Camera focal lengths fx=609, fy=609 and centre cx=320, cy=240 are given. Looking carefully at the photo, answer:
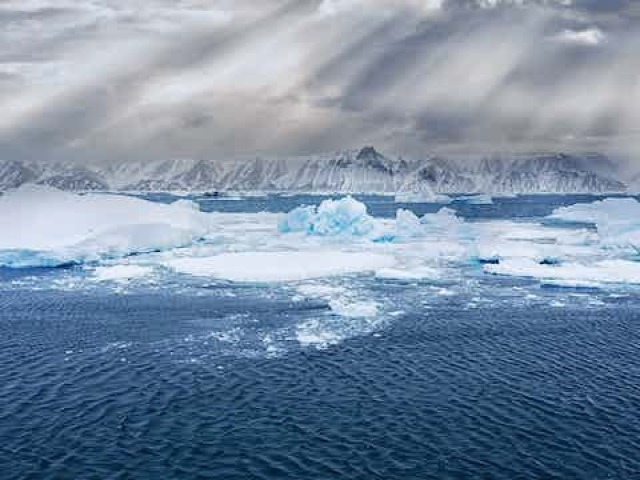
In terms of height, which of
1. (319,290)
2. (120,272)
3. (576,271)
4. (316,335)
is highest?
(576,271)

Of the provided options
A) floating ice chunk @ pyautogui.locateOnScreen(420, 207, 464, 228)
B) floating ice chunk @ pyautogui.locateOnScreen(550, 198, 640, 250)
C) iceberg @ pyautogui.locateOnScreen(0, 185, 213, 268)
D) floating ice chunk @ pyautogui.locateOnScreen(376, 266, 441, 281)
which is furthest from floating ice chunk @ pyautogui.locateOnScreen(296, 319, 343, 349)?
floating ice chunk @ pyautogui.locateOnScreen(420, 207, 464, 228)

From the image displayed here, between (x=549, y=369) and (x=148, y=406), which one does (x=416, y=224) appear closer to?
(x=549, y=369)

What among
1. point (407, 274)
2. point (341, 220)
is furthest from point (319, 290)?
point (341, 220)

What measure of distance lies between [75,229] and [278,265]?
1792 cm

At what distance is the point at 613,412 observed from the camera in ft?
58.8

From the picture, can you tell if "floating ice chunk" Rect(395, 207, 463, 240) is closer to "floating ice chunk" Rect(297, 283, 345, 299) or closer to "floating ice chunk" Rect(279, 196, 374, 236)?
"floating ice chunk" Rect(279, 196, 374, 236)

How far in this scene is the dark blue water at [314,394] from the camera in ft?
48.6

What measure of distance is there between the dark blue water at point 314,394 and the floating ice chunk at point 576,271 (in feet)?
25.7

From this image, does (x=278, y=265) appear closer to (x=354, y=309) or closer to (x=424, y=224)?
(x=354, y=309)

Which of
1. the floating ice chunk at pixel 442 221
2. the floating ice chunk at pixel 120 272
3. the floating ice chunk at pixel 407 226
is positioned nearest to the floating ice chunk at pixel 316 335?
the floating ice chunk at pixel 120 272

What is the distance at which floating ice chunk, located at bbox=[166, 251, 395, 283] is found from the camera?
132 feet

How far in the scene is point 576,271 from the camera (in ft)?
134

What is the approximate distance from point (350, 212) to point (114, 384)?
44667mm

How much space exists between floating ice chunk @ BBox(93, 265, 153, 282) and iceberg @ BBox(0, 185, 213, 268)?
14.2ft
